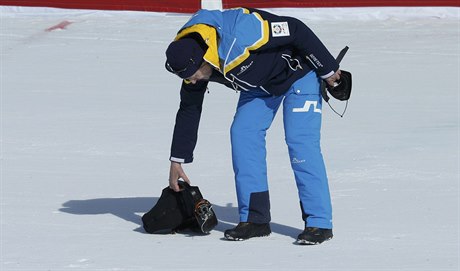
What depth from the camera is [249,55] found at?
542 centimetres

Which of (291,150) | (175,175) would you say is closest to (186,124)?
(175,175)

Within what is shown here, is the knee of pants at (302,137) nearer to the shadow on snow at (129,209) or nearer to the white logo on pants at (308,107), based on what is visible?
the white logo on pants at (308,107)

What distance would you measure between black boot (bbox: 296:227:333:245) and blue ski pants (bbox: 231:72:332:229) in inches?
1.2

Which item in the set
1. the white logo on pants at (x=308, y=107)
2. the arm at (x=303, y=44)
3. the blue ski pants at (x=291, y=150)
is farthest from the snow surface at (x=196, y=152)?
the arm at (x=303, y=44)

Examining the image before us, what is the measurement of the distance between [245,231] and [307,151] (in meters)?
0.47

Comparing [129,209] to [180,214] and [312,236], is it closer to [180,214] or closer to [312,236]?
[180,214]

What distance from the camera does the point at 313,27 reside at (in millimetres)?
11531

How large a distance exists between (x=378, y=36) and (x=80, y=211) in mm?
5552

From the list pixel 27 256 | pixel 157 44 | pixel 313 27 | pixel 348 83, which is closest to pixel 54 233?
pixel 27 256

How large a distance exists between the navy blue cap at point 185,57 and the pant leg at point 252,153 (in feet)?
1.49

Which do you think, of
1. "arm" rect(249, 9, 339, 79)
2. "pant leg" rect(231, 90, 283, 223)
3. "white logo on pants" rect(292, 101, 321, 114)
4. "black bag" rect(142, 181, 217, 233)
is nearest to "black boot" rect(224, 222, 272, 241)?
"pant leg" rect(231, 90, 283, 223)

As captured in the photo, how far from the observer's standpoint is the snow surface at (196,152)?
5.46 metres

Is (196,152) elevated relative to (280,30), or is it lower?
lower

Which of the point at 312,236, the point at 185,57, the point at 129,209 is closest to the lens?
the point at 185,57
